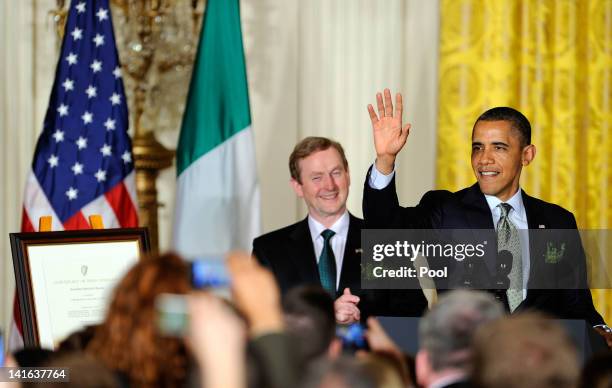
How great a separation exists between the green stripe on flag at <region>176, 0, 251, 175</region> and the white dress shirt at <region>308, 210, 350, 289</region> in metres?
1.43

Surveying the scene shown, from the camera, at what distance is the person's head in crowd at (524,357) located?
2.05 meters

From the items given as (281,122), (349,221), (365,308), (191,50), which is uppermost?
(191,50)

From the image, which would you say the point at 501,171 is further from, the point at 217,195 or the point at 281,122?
the point at 281,122

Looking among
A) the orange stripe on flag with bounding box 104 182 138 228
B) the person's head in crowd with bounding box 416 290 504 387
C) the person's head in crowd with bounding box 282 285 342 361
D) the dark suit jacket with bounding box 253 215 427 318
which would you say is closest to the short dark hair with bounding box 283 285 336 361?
the person's head in crowd with bounding box 282 285 342 361

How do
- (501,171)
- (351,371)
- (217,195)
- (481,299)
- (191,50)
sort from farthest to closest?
(191,50) < (217,195) < (501,171) < (481,299) < (351,371)

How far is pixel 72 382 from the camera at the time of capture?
6.84 ft

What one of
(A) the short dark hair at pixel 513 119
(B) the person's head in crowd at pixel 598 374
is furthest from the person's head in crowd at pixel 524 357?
(A) the short dark hair at pixel 513 119

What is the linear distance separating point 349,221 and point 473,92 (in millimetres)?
2196

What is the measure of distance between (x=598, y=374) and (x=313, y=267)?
2.37 metres

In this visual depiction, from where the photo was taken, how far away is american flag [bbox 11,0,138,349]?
562cm

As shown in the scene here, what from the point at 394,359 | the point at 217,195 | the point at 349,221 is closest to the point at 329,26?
the point at 217,195

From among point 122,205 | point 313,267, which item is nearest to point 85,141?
point 122,205

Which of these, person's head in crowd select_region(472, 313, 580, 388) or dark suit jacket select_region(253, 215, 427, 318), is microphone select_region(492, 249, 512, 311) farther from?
person's head in crowd select_region(472, 313, 580, 388)

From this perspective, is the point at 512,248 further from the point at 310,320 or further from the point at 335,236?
the point at 310,320
